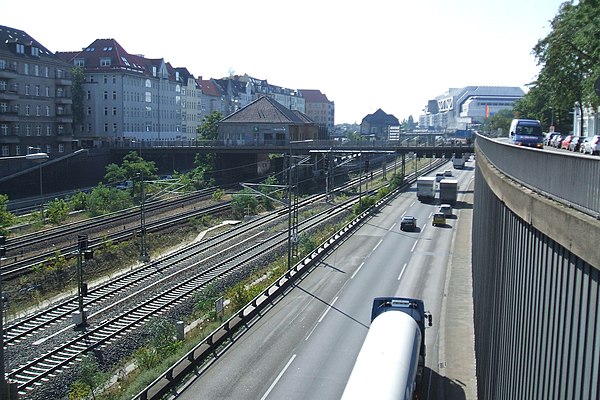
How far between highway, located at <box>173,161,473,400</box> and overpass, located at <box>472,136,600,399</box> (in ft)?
29.3

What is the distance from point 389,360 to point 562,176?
7.62 metres

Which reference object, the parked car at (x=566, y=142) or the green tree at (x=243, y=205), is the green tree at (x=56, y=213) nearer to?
the green tree at (x=243, y=205)

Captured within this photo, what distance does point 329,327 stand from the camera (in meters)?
26.7

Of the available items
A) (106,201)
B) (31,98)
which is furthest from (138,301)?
(31,98)

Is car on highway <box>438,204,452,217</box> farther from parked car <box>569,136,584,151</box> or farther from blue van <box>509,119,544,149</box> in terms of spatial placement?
parked car <box>569,136,584,151</box>

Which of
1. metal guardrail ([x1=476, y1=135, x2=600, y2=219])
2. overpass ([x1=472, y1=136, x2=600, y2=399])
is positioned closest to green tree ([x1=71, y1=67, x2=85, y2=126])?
metal guardrail ([x1=476, y1=135, x2=600, y2=219])

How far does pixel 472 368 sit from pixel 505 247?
11430 millimetres

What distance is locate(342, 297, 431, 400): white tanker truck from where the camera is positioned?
13.8 metres

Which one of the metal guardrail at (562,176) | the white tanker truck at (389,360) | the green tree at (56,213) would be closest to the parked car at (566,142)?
the white tanker truck at (389,360)

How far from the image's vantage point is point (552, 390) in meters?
7.38

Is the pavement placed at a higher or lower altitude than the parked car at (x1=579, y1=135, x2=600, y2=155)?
lower

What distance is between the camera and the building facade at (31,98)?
238 ft

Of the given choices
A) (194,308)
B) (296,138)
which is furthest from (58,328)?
(296,138)

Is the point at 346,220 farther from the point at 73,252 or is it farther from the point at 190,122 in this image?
the point at 190,122
